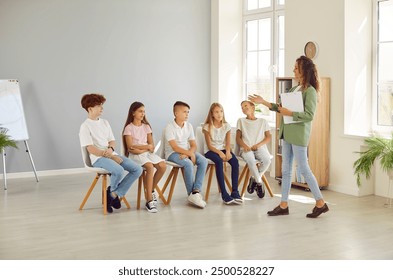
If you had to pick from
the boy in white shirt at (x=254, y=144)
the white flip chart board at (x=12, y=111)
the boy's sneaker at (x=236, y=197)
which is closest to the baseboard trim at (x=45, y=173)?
the white flip chart board at (x=12, y=111)

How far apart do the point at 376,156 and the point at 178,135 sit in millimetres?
2065

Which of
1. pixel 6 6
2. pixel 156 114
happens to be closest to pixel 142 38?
pixel 156 114

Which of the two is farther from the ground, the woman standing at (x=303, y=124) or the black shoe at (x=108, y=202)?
the woman standing at (x=303, y=124)

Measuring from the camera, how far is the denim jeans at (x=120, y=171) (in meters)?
6.16

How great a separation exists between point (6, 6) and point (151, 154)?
321 centimetres

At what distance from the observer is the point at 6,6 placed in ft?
27.1

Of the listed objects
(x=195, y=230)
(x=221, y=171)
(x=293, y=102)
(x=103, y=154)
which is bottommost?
(x=195, y=230)

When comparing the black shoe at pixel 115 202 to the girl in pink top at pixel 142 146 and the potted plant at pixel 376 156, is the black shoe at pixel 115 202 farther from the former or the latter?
the potted plant at pixel 376 156

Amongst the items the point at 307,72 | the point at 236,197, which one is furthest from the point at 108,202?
the point at 307,72

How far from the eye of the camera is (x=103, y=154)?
6238 millimetres

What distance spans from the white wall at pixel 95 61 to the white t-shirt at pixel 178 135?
2.52 metres

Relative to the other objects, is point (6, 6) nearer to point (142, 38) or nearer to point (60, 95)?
point (60, 95)

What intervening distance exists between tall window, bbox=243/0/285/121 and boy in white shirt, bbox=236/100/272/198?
207cm

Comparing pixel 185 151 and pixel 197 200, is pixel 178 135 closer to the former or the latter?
pixel 185 151
